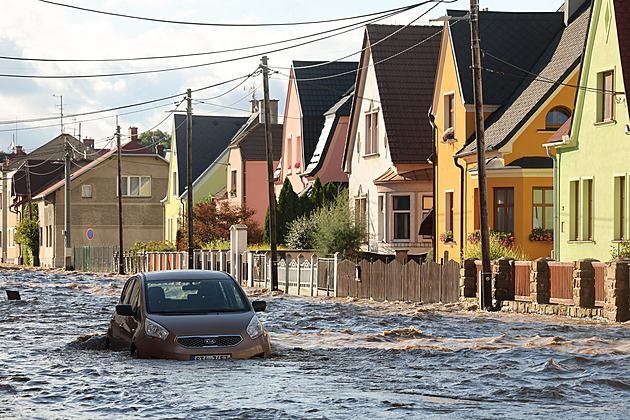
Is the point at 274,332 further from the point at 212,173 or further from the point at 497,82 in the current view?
the point at 212,173

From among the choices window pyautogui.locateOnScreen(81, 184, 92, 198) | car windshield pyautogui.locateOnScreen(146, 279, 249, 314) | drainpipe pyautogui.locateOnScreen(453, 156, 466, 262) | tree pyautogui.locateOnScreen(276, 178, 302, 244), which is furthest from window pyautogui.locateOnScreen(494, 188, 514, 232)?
window pyautogui.locateOnScreen(81, 184, 92, 198)

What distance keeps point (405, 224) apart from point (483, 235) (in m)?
16.9

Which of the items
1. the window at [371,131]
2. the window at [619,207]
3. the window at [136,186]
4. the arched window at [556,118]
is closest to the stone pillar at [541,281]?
the window at [619,207]

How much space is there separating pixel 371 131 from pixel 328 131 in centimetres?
680

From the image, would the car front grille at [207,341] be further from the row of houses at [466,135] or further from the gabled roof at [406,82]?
the gabled roof at [406,82]

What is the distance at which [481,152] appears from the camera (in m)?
28.6

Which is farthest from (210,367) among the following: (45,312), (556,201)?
(556,201)

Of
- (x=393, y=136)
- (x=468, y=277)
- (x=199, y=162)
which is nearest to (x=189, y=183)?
(x=393, y=136)

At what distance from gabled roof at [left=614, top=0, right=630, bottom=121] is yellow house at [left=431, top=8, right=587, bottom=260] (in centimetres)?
402

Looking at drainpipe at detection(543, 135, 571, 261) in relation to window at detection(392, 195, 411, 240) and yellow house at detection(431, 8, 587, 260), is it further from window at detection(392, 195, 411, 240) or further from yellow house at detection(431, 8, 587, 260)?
window at detection(392, 195, 411, 240)

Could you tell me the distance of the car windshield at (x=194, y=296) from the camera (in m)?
17.0

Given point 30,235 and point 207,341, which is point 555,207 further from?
point 30,235

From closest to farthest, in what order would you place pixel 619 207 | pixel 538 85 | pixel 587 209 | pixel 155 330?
1. pixel 155 330
2. pixel 619 207
3. pixel 587 209
4. pixel 538 85

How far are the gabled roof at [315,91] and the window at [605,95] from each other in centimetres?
2649
